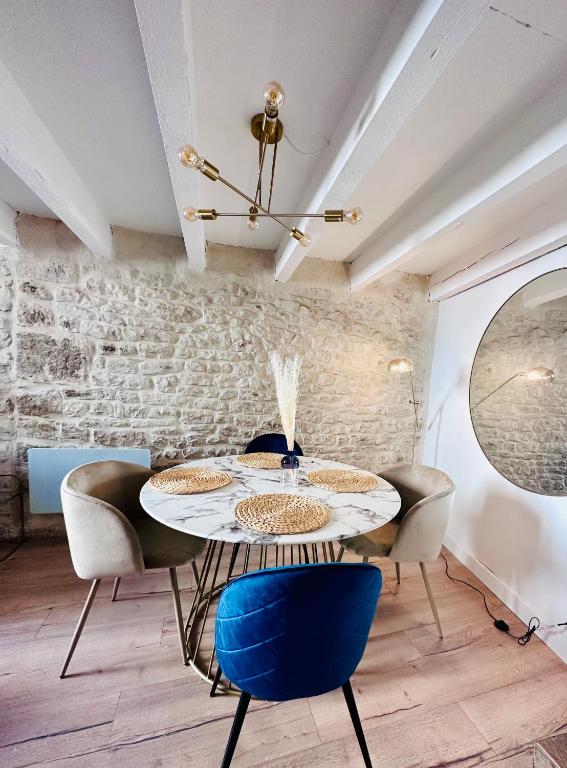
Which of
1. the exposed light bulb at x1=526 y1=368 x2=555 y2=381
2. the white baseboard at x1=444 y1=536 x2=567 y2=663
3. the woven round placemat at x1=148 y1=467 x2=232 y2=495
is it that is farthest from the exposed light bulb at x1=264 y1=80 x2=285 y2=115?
the white baseboard at x1=444 y1=536 x2=567 y2=663

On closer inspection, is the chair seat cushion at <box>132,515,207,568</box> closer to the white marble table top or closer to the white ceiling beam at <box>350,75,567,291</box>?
the white marble table top

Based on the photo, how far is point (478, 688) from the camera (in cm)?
136

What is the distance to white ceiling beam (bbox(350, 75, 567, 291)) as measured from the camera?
1.06m

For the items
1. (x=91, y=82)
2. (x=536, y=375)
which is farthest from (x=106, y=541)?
(x=536, y=375)

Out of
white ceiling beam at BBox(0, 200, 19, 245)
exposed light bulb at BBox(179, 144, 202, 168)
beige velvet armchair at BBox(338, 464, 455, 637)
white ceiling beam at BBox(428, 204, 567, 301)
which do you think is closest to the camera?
exposed light bulb at BBox(179, 144, 202, 168)

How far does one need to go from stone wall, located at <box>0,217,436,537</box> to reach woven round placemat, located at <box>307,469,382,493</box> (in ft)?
3.19

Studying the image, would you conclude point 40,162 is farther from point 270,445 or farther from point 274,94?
point 270,445

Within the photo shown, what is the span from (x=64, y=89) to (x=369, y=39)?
3.70 feet

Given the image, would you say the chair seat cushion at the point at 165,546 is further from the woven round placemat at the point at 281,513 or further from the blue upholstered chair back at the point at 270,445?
the blue upholstered chair back at the point at 270,445

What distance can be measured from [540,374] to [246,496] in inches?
74.4

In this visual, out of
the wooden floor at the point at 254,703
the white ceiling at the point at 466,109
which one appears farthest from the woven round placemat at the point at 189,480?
the white ceiling at the point at 466,109

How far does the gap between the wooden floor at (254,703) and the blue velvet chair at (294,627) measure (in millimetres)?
382

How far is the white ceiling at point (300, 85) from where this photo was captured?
82 cm

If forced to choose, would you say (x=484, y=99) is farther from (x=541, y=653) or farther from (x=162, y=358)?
(x=541, y=653)
